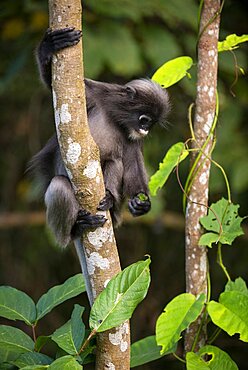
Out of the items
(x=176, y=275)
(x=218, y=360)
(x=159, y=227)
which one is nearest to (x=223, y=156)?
(x=159, y=227)

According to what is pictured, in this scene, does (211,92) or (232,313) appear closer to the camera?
(232,313)

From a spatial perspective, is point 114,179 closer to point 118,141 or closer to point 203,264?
point 118,141

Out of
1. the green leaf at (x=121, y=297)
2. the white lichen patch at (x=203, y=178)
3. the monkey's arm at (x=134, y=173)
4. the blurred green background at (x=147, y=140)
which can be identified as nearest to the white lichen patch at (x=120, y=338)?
the green leaf at (x=121, y=297)

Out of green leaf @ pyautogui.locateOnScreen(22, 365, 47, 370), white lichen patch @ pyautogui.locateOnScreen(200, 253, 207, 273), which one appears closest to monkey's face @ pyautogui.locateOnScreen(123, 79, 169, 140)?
white lichen patch @ pyautogui.locateOnScreen(200, 253, 207, 273)

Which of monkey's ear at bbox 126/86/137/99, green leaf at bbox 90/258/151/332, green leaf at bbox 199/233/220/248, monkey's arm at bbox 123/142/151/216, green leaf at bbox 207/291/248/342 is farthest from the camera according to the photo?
monkey's arm at bbox 123/142/151/216

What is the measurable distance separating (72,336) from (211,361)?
638 mm

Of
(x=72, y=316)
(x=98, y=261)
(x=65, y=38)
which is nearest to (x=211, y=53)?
(x=65, y=38)

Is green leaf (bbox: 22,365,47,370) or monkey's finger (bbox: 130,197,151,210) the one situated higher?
monkey's finger (bbox: 130,197,151,210)

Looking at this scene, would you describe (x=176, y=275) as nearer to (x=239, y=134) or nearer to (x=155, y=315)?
(x=155, y=315)

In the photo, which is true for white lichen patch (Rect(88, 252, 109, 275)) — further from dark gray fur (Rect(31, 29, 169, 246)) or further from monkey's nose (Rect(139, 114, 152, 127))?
monkey's nose (Rect(139, 114, 152, 127))

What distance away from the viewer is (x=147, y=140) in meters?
6.01

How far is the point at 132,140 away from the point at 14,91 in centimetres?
313

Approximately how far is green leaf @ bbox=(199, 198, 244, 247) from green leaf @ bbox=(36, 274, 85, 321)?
599mm

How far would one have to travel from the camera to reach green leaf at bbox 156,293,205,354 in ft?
9.77
